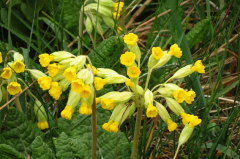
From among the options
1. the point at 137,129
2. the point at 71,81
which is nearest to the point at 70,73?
the point at 71,81

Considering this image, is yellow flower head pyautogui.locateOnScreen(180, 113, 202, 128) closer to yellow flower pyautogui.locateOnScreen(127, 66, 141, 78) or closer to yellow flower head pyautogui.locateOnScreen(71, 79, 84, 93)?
yellow flower pyautogui.locateOnScreen(127, 66, 141, 78)

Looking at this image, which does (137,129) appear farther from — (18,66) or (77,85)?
(18,66)

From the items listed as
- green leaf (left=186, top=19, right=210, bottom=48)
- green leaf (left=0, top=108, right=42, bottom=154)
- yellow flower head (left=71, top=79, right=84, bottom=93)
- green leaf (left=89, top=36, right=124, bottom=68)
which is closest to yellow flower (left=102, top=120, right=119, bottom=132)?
yellow flower head (left=71, top=79, right=84, bottom=93)

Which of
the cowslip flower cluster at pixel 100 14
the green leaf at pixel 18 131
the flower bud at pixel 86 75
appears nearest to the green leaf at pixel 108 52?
the cowslip flower cluster at pixel 100 14

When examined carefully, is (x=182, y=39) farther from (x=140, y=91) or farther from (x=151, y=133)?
(x=140, y=91)

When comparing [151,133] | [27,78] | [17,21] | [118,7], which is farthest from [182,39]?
[17,21]

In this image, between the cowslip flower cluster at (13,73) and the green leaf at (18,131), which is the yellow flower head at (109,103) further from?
the green leaf at (18,131)
